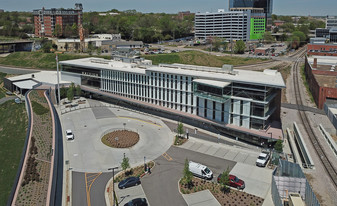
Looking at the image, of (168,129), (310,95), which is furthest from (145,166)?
(310,95)

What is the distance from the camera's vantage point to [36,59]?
9925 centimetres

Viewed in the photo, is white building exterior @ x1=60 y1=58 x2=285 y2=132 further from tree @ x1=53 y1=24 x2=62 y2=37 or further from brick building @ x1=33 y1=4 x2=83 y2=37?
brick building @ x1=33 y1=4 x2=83 y2=37

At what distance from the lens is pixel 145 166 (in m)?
35.2

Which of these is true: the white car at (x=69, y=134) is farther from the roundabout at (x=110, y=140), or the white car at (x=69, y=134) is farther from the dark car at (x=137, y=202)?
the dark car at (x=137, y=202)

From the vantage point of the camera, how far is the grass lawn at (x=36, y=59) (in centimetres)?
9575

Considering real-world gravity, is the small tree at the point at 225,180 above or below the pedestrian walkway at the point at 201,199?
above

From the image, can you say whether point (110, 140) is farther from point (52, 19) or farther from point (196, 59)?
point (52, 19)

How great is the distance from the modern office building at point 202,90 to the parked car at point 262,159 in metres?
3.26

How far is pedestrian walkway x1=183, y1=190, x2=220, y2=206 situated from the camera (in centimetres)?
2951

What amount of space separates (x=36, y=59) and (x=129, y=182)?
80.3m

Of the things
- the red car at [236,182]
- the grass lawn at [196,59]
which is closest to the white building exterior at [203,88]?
the red car at [236,182]

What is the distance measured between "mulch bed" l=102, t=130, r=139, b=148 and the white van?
10883 millimetres

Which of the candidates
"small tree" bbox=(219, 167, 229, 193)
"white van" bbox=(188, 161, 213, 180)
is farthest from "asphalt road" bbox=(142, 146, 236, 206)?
"small tree" bbox=(219, 167, 229, 193)

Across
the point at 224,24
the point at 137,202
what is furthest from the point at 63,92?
the point at 224,24
